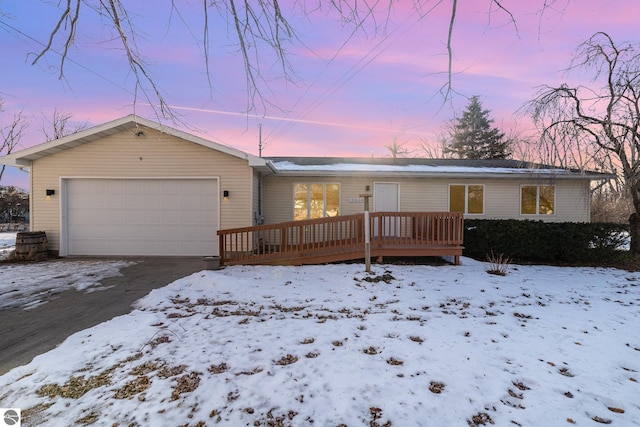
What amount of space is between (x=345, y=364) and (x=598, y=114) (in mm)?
9691

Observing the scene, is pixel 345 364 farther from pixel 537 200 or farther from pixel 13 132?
pixel 13 132

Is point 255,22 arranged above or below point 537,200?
above

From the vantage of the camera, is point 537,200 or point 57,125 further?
point 57,125

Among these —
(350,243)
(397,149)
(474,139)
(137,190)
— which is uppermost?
(474,139)

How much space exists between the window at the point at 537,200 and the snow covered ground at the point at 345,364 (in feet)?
21.9

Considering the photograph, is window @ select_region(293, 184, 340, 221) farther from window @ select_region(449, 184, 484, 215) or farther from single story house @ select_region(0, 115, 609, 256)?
window @ select_region(449, 184, 484, 215)

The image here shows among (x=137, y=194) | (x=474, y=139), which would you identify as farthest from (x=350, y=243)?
(x=474, y=139)

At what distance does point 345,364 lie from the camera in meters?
2.74

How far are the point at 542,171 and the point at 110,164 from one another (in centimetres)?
1276

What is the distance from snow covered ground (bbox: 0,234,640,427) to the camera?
2.13m

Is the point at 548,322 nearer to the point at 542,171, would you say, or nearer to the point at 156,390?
the point at 156,390

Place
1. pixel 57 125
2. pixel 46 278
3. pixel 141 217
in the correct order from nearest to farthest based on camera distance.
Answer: pixel 46 278
pixel 141 217
pixel 57 125

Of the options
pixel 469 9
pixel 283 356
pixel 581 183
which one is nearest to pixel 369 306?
pixel 283 356

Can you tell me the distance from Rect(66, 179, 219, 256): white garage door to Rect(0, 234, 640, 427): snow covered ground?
12.6 ft
